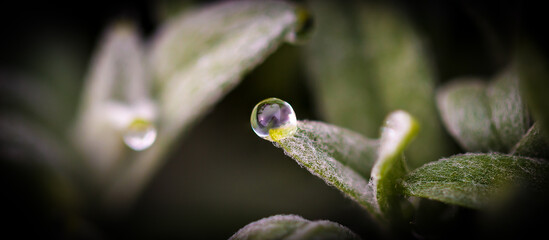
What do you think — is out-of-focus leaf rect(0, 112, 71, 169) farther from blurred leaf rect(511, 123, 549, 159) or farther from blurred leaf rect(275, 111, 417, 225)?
blurred leaf rect(511, 123, 549, 159)

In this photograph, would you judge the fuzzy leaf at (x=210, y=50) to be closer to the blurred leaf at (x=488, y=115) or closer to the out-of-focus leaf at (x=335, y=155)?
the out-of-focus leaf at (x=335, y=155)

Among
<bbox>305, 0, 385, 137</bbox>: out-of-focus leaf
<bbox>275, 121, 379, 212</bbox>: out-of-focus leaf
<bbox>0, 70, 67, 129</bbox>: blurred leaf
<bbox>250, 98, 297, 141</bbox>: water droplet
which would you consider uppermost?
<bbox>0, 70, 67, 129</bbox>: blurred leaf

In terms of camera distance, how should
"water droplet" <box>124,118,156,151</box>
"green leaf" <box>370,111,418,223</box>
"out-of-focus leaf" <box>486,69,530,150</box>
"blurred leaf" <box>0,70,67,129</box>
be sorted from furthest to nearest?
"blurred leaf" <box>0,70,67,129</box>
"water droplet" <box>124,118,156,151</box>
"out-of-focus leaf" <box>486,69,530,150</box>
"green leaf" <box>370,111,418,223</box>

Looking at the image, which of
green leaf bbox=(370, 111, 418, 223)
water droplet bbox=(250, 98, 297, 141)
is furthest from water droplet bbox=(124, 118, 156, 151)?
green leaf bbox=(370, 111, 418, 223)

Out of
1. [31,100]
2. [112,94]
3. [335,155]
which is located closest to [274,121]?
[335,155]

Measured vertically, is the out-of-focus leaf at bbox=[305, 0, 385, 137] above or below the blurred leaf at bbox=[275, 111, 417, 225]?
above

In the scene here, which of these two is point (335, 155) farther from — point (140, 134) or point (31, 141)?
point (31, 141)
